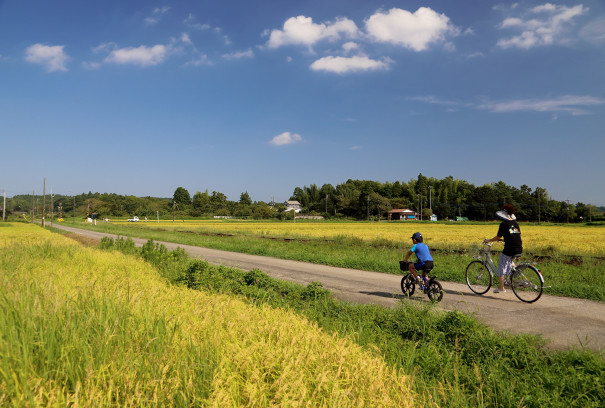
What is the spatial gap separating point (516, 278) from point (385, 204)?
129 m

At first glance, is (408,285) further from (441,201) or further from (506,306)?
(441,201)

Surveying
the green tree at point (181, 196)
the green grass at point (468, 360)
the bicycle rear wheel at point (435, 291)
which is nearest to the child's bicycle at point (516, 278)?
the bicycle rear wheel at point (435, 291)

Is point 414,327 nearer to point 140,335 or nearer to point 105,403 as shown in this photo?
point 140,335

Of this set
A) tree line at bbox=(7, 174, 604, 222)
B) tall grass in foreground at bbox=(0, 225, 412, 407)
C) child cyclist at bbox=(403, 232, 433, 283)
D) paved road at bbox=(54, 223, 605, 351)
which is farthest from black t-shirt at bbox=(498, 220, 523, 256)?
tree line at bbox=(7, 174, 604, 222)

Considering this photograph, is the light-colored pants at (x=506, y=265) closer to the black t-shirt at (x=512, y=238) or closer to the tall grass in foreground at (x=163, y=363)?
the black t-shirt at (x=512, y=238)

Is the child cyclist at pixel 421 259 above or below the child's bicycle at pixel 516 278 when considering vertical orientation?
above

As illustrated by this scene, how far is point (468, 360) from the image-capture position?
4863 mm

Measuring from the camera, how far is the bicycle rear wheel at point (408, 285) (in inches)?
372

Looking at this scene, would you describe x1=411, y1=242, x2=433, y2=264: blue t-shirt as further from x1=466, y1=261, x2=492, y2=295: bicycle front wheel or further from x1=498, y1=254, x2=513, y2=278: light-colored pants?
x1=498, y1=254, x2=513, y2=278: light-colored pants

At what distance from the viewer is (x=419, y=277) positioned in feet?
29.8

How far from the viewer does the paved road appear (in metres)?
6.26

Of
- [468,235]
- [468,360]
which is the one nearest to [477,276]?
[468,360]

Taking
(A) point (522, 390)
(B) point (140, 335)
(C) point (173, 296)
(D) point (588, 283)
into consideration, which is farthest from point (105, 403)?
(D) point (588, 283)

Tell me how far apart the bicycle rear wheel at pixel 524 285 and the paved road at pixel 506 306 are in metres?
0.18
